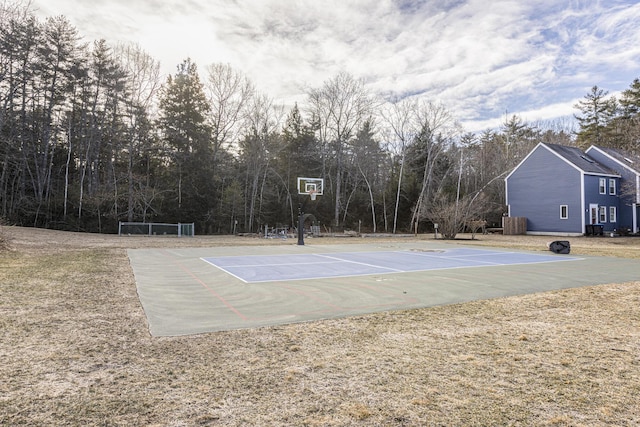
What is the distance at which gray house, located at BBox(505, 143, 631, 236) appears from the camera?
84.0ft

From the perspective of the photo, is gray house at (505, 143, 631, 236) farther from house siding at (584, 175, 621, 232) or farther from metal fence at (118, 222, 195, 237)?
metal fence at (118, 222, 195, 237)

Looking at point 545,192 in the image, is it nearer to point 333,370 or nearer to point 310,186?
point 310,186

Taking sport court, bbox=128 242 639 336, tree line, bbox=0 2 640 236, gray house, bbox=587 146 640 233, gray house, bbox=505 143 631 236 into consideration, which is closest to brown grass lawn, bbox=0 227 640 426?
sport court, bbox=128 242 639 336

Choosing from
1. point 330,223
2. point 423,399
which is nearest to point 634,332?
point 423,399

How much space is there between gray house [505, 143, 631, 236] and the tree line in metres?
3.08

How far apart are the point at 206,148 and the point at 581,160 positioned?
2853 centimetres

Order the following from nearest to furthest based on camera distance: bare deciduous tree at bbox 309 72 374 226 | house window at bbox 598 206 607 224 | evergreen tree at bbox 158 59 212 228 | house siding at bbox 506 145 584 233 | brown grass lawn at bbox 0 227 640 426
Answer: brown grass lawn at bbox 0 227 640 426, house siding at bbox 506 145 584 233, house window at bbox 598 206 607 224, evergreen tree at bbox 158 59 212 228, bare deciduous tree at bbox 309 72 374 226

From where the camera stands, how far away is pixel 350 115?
3331cm

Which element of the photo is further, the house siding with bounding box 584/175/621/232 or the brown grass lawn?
the house siding with bounding box 584/175/621/232

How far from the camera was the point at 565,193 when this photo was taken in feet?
86.6

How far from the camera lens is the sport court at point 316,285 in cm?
483

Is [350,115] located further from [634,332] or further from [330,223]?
[634,332]

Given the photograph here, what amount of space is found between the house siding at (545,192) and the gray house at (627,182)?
3.57m

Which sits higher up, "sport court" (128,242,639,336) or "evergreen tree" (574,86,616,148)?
"evergreen tree" (574,86,616,148)
